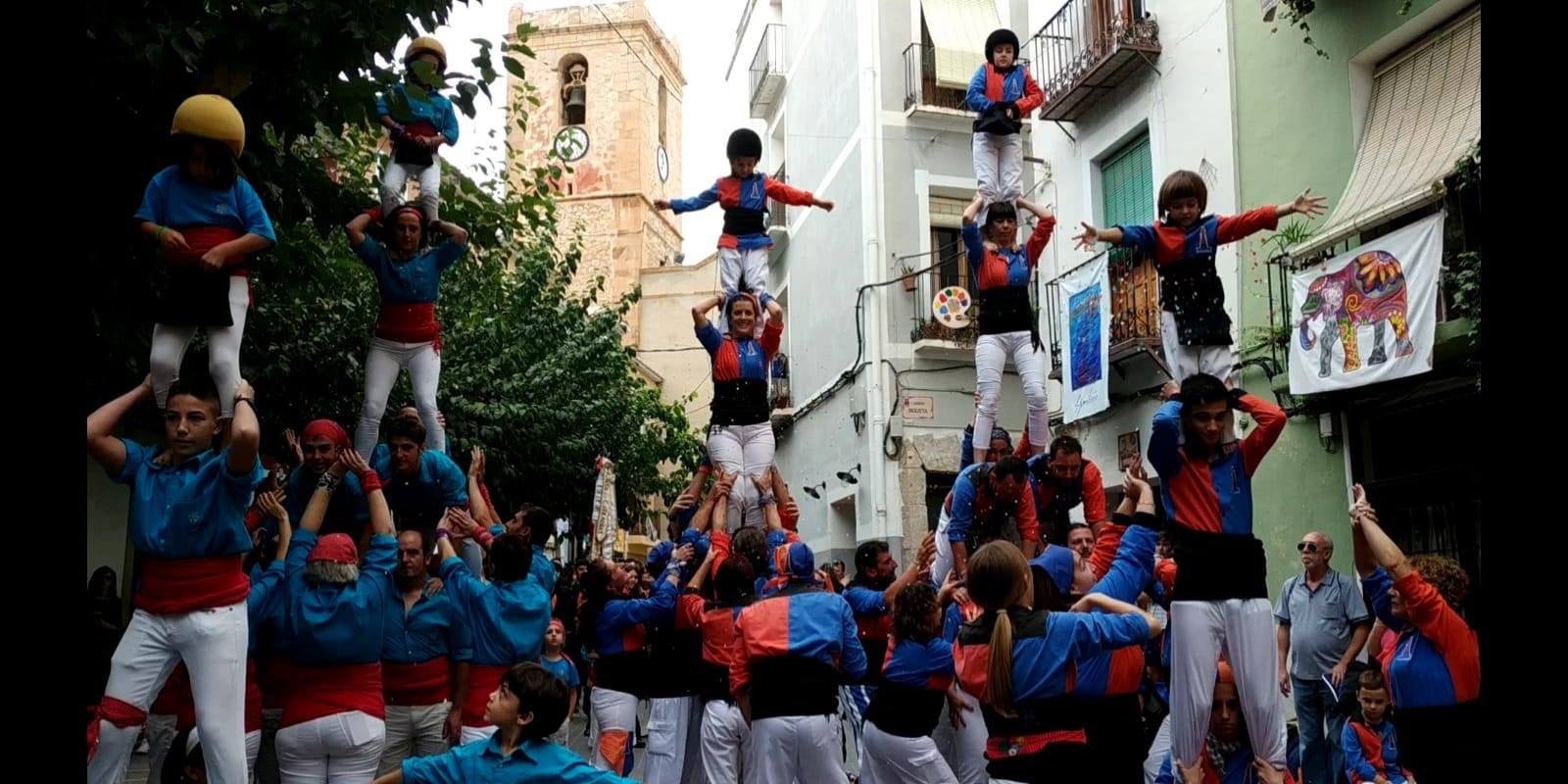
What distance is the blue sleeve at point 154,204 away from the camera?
6.35m

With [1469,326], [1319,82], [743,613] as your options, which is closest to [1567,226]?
[743,613]

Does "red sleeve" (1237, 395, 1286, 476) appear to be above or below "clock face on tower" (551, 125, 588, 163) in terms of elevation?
below

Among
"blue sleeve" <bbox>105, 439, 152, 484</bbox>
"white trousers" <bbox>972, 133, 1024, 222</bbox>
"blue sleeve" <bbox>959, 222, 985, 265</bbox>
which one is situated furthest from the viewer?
"white trousers" <bbox>972, 133, 1024, 222</bbox>

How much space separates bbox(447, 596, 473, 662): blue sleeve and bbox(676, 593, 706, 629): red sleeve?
5.73 feet

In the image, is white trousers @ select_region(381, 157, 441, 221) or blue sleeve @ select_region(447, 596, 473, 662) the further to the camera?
white trousers @ select_region(381, 157, 441, 221)

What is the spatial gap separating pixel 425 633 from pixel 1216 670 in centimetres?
430

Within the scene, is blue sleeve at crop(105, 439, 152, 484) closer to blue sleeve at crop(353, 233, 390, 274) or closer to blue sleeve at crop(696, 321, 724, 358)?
blue sleeve at crop(353, 233, 390, 274)

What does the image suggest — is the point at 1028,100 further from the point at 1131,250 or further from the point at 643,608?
the point at 1131,250

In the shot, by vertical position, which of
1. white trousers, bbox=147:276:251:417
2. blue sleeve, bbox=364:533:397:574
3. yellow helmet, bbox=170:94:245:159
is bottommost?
blue sleeve, bbox=364:533:397:574

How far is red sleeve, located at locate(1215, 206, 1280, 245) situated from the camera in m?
8.17

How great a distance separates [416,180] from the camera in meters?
9.50

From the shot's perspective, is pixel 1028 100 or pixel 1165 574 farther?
pixel 1028 100

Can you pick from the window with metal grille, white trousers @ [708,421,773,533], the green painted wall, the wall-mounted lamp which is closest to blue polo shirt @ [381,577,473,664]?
white trousers @ [708,421,773,533]

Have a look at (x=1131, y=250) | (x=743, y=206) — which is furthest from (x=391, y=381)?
(x=1131, y=250)
